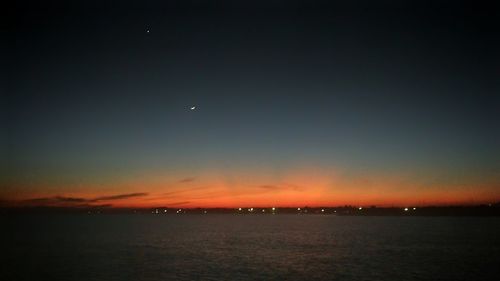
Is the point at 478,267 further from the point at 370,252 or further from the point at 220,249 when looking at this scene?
the point at 220,249

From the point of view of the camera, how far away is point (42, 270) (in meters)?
50.3

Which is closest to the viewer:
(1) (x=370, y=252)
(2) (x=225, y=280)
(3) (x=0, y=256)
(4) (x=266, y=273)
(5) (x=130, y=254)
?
(2) (x=225, y=280)

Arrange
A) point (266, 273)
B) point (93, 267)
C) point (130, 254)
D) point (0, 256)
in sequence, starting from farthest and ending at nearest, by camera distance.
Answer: point (130, 254) → point (0, 256) → point (93, 267) → point (266, 273)

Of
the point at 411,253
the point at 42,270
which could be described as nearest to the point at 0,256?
the point at 42,270

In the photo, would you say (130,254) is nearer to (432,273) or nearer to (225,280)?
(225,280)

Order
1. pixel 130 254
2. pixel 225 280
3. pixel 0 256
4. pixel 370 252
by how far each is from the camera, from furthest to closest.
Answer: pixel 370 252, pixel 130 254, pixel 0 256, pixel 225 280

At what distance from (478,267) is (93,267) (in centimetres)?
4768

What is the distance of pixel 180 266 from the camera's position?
5494cm

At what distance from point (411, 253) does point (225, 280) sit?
124 ft

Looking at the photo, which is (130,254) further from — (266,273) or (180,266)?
(266,273)

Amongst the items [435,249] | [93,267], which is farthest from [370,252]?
[93,267]

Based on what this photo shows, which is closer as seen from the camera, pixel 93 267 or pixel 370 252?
pixel 93 267

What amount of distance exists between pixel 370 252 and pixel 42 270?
161 ft

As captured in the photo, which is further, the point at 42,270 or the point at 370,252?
the point at 370,252
